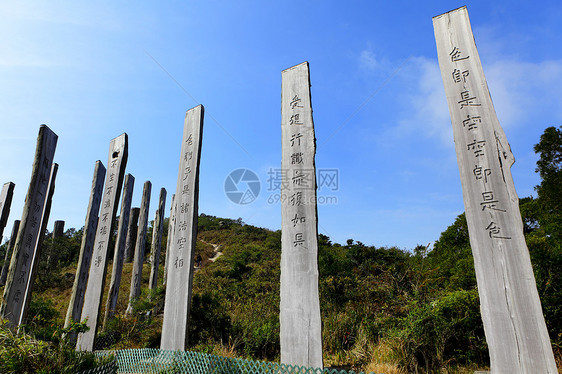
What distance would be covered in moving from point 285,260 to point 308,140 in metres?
1.82

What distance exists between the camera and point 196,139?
6367 millimetres

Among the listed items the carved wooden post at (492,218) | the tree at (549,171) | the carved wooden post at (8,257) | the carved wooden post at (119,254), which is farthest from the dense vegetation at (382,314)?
the carved wooden post at (8,257)

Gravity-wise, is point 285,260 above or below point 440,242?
below

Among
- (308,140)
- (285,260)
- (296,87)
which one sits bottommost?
(285,260)

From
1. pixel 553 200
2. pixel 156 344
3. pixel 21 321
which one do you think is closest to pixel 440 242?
pixel 553 200

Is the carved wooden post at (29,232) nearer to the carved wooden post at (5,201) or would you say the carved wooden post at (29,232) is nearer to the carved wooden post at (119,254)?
the carved wooden post at (119,254)

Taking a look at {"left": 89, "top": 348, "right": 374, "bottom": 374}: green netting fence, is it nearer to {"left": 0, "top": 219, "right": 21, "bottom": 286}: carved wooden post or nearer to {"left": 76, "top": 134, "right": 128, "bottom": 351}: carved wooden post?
{"left": 76, "top": 134, "right": 128, "bottom": 351}: carved wooden post

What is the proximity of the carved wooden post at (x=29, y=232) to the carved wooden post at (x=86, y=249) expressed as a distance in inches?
34.0

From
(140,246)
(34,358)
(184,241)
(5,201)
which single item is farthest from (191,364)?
(5,201)

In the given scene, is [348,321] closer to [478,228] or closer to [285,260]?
[285,260]

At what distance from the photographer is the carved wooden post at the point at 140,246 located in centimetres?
1155

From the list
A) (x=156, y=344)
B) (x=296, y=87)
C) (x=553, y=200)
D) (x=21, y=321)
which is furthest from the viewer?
(x=553, y=200)

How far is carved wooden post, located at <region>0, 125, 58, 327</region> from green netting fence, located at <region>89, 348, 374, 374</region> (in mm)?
2103

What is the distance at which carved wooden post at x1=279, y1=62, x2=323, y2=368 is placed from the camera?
411 centimetres
